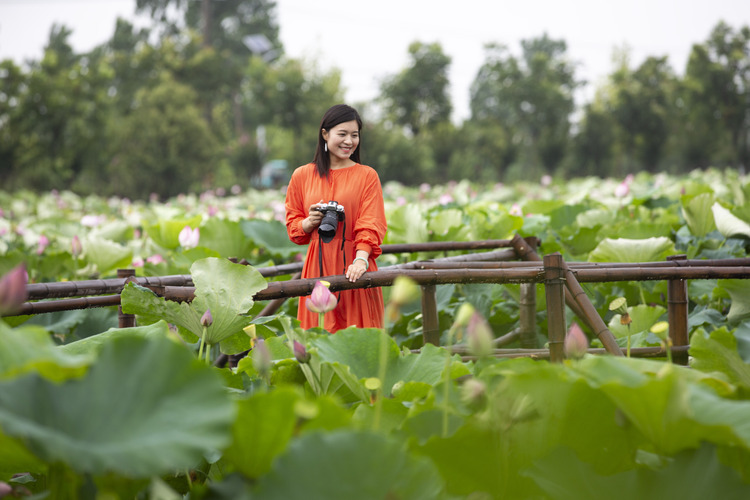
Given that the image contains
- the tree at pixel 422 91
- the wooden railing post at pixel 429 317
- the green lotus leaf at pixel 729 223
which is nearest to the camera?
the wooden railing post at pixel 429 317

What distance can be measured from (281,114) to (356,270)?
1871 centimetres

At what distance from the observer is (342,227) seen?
6.96ft

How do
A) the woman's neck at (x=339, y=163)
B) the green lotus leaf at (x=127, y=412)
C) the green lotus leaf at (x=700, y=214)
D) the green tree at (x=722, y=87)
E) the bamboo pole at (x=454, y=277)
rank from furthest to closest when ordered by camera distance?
the green tree at (x=722, y=87), the green lotus leaf at (x=700, y=214), the woman's neck at (x=339, y=163), the bamboo pole at (x=454, y=277), the green lotus leaf at (x=127, y=412)

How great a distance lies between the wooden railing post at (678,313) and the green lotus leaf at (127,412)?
133 centimetres

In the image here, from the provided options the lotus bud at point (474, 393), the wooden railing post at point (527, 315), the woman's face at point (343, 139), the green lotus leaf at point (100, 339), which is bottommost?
the wooden railing post at point (527, 315)

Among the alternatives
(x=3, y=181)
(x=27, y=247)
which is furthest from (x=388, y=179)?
(x=27, y=247)

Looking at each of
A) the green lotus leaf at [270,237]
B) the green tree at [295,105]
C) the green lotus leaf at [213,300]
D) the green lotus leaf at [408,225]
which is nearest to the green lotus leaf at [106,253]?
the green lotus leaf at [270,237]

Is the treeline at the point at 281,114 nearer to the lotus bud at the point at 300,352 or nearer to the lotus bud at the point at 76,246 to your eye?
the lotus bud at the point at 76,246

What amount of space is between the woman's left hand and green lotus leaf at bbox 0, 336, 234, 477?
84 centimetres

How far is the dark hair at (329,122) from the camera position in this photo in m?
2.11

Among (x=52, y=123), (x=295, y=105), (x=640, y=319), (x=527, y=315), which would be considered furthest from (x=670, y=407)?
(x=295, y=105)

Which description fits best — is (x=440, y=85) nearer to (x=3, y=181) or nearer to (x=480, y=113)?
(x=3, y=181)

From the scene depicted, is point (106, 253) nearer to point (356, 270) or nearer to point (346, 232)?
point (346, 232)

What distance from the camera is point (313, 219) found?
2.04 meters
